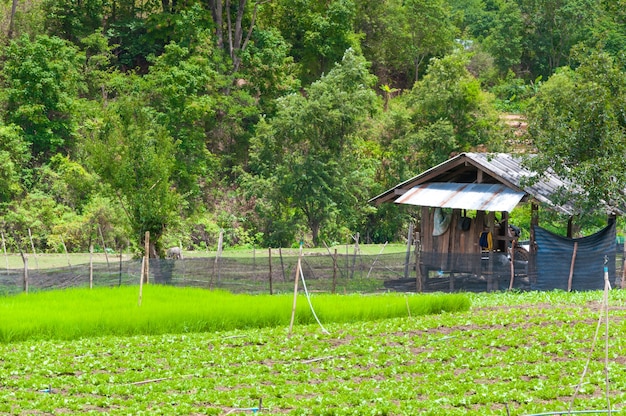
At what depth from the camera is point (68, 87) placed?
3888 centimetres

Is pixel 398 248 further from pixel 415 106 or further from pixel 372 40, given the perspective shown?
pixel 372 40

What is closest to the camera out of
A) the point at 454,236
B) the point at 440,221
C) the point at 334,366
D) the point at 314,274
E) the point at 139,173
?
the point at 334,366

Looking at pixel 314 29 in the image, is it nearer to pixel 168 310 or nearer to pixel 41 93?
pixel 41 93

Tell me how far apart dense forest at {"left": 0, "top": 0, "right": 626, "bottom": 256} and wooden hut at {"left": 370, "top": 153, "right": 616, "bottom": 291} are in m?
1.82

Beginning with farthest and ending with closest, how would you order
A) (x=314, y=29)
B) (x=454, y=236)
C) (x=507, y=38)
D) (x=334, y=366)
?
(x=507, y=38)
(x=314, y=29)
(x=454, y=236)
(x=334, y=366)

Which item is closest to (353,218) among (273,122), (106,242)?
(273,122)

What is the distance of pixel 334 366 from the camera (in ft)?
44.2

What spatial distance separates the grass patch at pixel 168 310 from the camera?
16516 millimetres

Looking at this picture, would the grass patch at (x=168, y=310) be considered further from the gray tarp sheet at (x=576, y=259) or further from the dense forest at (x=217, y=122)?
the dense forest at (x=217, y=122)

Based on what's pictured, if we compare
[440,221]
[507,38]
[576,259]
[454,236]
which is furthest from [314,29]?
[576,259]

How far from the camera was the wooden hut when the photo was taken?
23.9 m

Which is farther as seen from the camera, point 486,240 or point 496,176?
point 486,240

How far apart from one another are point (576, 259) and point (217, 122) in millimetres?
24574

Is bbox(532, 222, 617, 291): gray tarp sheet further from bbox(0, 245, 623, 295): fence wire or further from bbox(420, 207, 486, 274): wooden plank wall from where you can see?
bbox(420, 207, 486, 274): wooden plank wall
